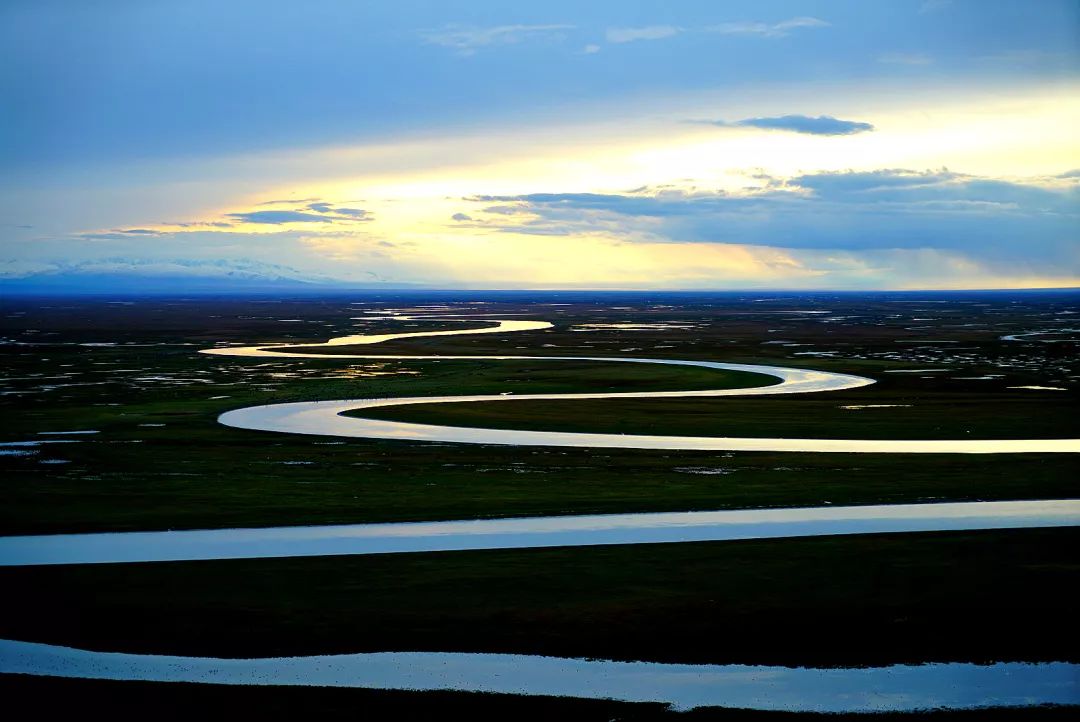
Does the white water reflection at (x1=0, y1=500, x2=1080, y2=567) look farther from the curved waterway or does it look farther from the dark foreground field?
the curved waterway

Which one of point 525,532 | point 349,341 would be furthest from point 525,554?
point 349,341

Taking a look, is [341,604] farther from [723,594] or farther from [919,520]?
[919,520]

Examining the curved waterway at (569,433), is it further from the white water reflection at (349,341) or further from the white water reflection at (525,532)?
the white water reflection at (349,341)

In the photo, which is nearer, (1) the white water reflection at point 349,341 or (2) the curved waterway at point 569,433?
(2) the curved waterway at point 569,433

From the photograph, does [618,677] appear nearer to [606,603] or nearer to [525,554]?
[606,603]

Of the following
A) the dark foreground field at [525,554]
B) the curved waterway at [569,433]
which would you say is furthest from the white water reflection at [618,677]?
the curved waterway at [569,433]

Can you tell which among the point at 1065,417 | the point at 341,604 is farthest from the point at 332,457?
the point at 1065,417
